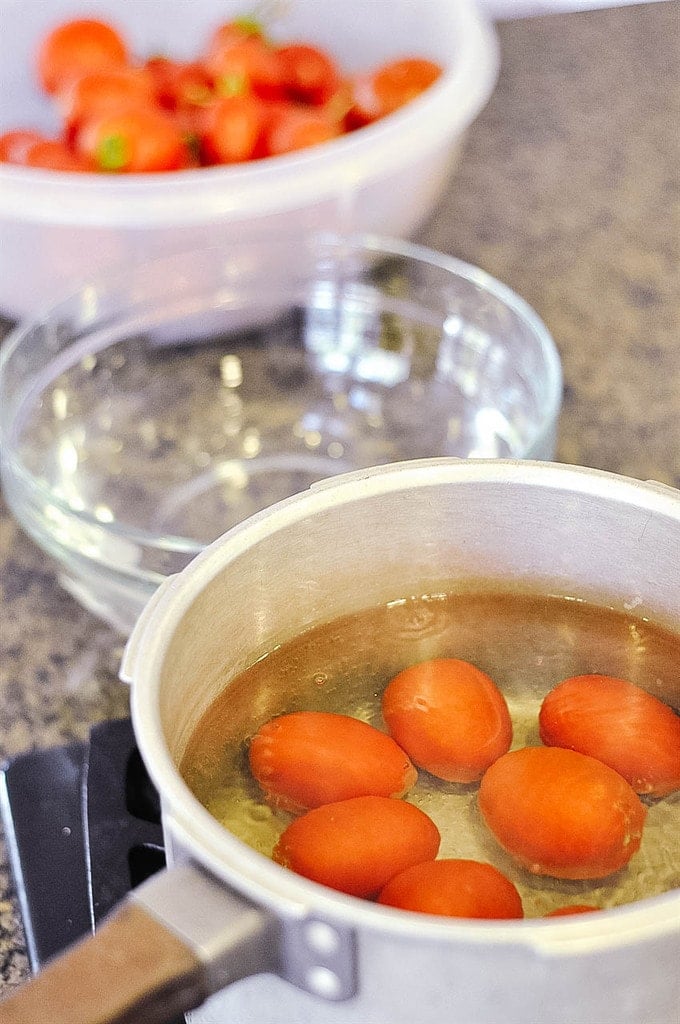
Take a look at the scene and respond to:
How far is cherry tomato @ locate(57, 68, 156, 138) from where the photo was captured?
92cm

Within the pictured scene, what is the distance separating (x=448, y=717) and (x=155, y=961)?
0.16 meters

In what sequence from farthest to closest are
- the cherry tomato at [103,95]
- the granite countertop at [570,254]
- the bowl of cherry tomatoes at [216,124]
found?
the cherry tomato at [103,95], the bowl of cherry tomatoes at [216,124], the granite countertop at [570,254]

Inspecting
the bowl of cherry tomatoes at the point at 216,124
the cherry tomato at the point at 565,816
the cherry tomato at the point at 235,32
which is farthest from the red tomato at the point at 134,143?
the cherry tomato at the point at 565,816

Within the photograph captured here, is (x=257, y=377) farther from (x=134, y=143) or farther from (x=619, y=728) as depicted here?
(x=619, y=728)

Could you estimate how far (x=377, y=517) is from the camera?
0.46m

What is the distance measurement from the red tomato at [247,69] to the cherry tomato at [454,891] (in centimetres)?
72

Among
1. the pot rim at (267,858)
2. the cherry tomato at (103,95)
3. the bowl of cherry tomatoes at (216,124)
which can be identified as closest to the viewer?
the pot rim at (267,858)

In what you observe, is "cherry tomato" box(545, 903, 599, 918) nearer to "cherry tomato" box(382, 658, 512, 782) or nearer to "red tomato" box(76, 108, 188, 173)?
"cherry tomato" box(382, 658, 512, 782)

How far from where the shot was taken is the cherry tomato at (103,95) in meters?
0.92

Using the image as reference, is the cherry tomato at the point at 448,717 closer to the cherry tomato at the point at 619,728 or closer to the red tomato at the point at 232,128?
the cherry tomato at the point at 619,728

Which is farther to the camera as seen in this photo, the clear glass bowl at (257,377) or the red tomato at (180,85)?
the red tomato at (180,85)

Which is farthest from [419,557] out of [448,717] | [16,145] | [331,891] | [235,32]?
[235,32]

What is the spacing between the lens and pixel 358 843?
1.28 ft

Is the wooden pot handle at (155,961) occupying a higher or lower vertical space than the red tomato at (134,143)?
higher
